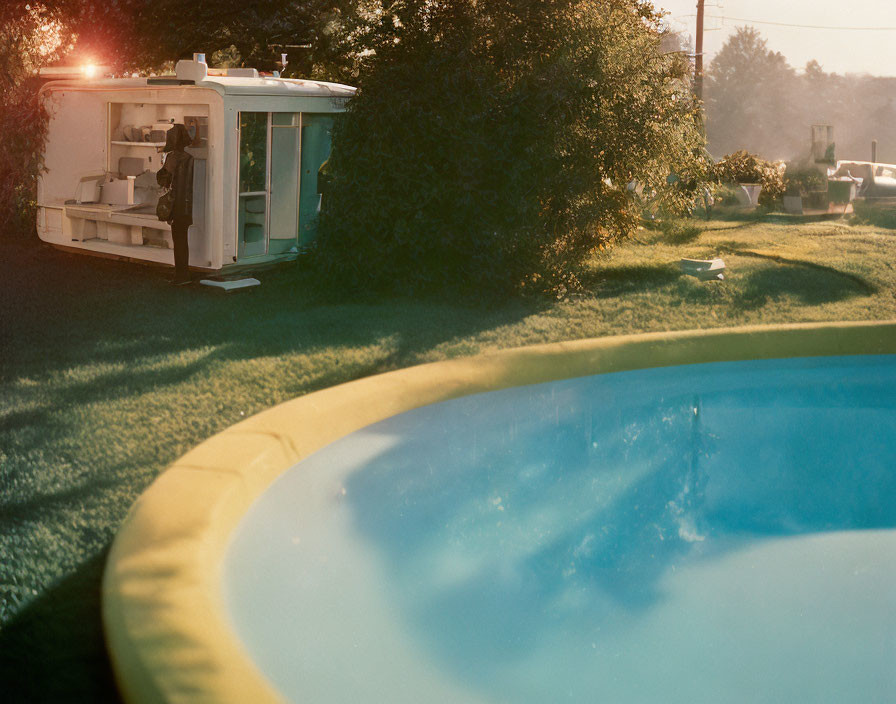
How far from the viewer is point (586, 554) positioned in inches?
231

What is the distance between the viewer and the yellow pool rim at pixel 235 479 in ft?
11.1

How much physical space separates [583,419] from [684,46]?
103 m

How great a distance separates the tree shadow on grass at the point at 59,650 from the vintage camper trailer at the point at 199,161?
803 centimetres

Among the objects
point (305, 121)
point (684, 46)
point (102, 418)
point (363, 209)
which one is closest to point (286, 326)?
point (363, 209)

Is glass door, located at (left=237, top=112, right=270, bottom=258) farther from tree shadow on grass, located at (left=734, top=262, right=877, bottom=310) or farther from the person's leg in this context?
A: tree shadow on grass, located at (left=734, top=262, right=877, bottom=310)

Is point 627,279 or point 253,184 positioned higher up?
point 253,184

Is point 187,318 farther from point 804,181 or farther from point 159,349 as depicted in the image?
point 804,181

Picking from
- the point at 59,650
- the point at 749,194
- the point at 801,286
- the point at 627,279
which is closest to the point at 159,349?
the point at 59,650

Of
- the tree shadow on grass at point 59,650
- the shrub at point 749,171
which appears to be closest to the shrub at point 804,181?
the shrub at point 749,171

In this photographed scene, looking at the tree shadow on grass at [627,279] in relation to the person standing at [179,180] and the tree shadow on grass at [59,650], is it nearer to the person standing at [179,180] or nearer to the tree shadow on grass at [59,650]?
the person standing at [179,180]

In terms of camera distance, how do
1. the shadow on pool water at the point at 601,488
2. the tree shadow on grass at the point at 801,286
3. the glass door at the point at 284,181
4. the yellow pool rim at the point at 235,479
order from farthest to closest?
1. the glass door at the point at 284,181
2. the tree shadow on grass at the point at 801,286
3. the shadow on pool water at the point at 601,488
4. the yellow pool rim at the point at 235,479

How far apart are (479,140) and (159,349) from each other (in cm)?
476

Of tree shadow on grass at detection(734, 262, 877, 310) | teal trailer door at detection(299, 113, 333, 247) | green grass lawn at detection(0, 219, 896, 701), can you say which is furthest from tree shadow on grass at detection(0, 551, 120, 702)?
teal trailer door at detection(299, 113, 333, 247)

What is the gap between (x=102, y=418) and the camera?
6695 millimetres
